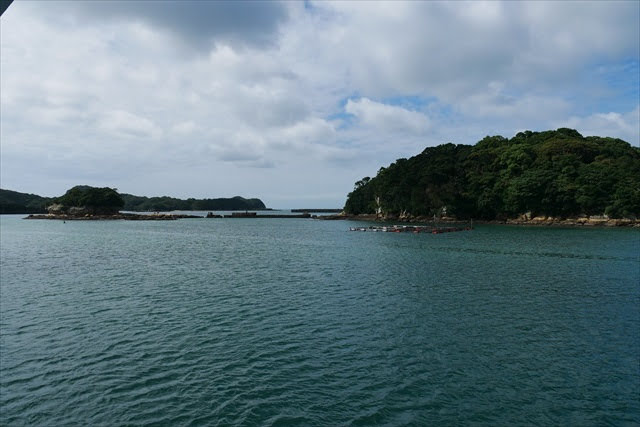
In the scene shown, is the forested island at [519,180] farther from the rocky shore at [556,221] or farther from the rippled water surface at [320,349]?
the rippled water surface at [320,349]

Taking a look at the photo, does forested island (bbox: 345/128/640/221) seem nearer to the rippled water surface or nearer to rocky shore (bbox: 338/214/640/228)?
rocky shore (bbox: 338/214/640/228)

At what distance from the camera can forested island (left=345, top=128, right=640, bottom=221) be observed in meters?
95.9

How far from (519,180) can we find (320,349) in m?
109

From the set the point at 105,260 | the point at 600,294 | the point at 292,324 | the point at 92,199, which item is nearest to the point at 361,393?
the point at 292,324

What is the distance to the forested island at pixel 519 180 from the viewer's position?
315ft

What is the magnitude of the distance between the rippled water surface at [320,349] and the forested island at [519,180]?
3042 inches

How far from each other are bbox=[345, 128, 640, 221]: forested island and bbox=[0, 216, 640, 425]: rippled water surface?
7726 centimetres

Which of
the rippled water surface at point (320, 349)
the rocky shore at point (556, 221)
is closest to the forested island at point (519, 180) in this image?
the rocky shore at point (556, 221)

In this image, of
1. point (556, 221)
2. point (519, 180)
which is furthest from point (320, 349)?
point (556, 221)

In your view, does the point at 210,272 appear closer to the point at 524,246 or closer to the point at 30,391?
the point at 30,391

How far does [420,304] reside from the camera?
24.0 m

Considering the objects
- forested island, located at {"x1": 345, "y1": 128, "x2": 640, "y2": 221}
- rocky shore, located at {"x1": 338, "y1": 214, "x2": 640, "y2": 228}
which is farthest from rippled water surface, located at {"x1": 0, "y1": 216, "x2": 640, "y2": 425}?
forested island, located at {"x1": 345, "y1": 128, "x2": 640, "y2": 221}

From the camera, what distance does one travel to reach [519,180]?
107 meters

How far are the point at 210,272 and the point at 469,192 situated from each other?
104 metres
